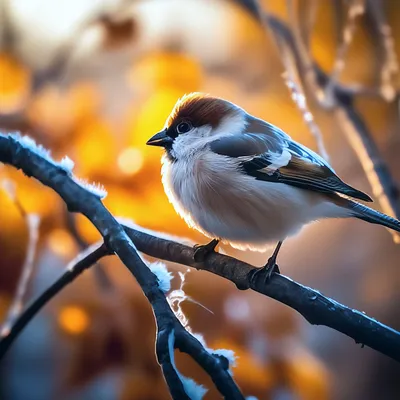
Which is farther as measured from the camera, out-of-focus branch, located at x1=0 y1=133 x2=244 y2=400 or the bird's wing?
the bird's wing

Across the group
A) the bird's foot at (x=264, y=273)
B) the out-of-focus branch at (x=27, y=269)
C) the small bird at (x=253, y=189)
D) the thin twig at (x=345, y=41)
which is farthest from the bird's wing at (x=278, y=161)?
the out-of-focus branch at (x=27, y=269)

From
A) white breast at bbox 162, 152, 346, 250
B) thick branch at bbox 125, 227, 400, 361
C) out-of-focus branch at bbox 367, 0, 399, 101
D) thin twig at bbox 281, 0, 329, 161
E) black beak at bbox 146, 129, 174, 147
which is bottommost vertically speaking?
thick branch at bbox 125, 227, 400, 361

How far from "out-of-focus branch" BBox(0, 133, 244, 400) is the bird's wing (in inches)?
6.7

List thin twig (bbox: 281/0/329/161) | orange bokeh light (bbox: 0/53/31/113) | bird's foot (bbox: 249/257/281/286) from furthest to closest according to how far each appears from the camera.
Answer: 1. orange bokeh light (bbox: 0/53/31/113)
2. thin twig (bbox: 281/0/329/161)
3. bird's foot (bbox: 249/257/281/286)

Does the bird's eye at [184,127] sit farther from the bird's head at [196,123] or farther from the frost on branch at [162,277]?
the frost on branch at [162,277]

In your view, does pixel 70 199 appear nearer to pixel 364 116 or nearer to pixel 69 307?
pixel 69 307

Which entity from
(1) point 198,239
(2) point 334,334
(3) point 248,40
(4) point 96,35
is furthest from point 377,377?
(4) point 96,35

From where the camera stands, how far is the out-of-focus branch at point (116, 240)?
0.46 metres

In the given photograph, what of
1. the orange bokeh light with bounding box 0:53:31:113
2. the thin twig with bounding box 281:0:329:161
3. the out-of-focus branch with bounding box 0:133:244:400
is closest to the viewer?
the out-of-focus branch with bounding box 0:133:244:400

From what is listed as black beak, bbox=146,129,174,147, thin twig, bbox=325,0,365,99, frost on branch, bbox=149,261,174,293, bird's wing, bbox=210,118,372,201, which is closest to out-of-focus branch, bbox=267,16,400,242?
thin twig, bbox=325,0,365,99

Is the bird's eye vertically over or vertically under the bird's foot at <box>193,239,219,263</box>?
over

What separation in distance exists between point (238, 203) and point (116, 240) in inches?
6.0

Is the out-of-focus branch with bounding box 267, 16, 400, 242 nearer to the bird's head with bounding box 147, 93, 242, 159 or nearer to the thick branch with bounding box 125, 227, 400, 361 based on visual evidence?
the bird's head with bounding box 147, 93, 242, 159

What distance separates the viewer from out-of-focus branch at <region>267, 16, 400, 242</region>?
805 millimetres
